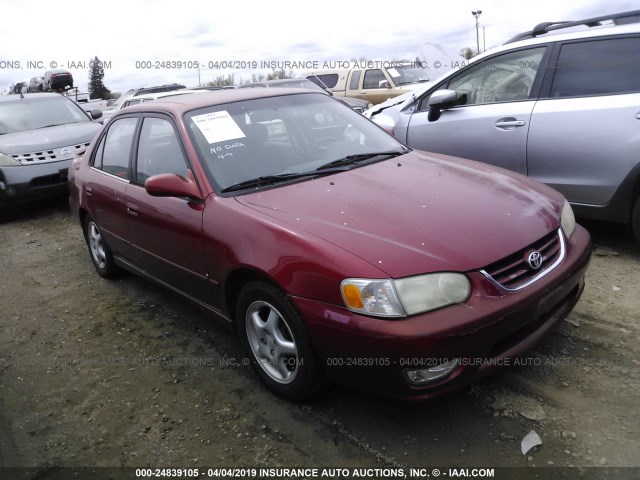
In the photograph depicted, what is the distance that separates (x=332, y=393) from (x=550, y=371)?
115 cm

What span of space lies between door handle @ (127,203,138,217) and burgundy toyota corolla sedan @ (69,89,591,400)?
0.01m

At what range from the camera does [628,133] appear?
Answer: 3.80 m

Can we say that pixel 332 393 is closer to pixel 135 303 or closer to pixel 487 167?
pixel 487 167

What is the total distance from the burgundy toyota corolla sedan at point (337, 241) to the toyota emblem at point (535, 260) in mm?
14

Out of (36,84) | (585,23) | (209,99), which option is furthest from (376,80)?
(36,84)

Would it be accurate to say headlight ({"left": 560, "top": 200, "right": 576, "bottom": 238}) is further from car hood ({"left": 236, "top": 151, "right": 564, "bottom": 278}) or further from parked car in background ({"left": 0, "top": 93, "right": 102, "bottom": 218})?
parked car in background ({"left": 0, "top": 93, "right": 102, "bottom": 218})

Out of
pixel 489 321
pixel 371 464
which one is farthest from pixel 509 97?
pixel 371 464

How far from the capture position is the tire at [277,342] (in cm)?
249

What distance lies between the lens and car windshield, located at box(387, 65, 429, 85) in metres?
12.6

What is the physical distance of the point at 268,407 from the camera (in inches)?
109

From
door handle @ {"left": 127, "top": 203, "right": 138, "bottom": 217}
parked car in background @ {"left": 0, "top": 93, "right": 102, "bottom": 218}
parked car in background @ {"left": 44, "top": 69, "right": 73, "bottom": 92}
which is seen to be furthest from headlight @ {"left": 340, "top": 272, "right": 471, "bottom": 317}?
parked car in background @ {"left": 44, "top": 69, "right": 73, "bottom": 92}

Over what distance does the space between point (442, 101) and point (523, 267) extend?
2.70m

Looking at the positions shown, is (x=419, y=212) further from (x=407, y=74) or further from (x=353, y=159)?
(x=407, y=74)

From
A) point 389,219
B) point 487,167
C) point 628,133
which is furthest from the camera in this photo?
point 628,133
